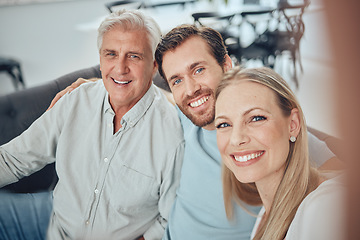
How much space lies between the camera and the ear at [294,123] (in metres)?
0.58

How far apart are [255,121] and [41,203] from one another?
60 centimetres

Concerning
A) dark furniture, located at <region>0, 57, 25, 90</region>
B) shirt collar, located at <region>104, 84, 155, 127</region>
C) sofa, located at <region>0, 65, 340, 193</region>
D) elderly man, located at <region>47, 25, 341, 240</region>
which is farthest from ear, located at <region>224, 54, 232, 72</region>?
dark furniture, located at <region>0, 57, 25, 90</region>

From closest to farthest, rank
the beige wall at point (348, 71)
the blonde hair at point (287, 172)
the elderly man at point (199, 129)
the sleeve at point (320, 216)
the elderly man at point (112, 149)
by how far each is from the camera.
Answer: the beige wall at point (348, 71) → the sleeve at point (320, 216) → the blonde hair at point (287, 172) → the elderly man at point (199, 129) → the elderly man at point (112, 149)

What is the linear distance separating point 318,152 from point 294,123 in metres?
0.07

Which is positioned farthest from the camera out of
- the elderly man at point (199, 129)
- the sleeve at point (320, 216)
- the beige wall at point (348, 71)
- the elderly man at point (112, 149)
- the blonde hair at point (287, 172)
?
the elderly man at point (112, 149)

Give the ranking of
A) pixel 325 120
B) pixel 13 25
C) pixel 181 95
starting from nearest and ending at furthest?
pixel 325 120 < pixel 181 95 < pixel 13 25

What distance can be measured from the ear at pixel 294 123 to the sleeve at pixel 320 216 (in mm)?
107

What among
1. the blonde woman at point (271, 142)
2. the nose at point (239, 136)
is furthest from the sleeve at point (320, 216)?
the nose at point (239, 136)

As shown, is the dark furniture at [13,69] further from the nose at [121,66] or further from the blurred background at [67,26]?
the nose at [121,66]

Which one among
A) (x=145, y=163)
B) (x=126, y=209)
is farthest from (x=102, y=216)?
(x=145, y=163)

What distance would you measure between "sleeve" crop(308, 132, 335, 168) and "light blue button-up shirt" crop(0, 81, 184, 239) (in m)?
0.29

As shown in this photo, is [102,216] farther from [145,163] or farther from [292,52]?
[292,52]

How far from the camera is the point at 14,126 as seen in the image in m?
0.84

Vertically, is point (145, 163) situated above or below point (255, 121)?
below
